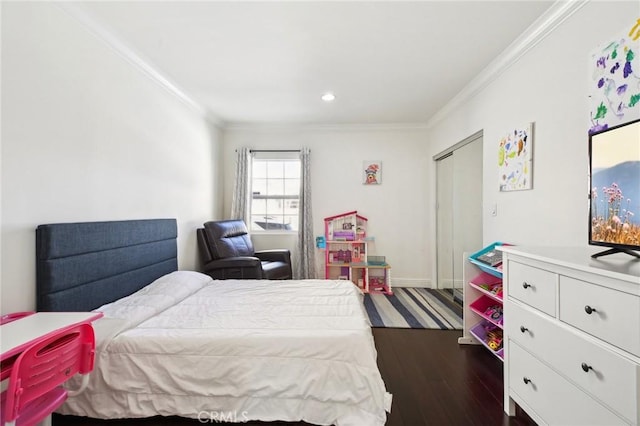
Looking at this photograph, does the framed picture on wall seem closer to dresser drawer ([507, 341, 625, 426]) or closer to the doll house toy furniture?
the doll house toy furniture

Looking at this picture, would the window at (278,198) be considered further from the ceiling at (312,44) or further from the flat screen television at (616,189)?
the flat screen television at (616,189)

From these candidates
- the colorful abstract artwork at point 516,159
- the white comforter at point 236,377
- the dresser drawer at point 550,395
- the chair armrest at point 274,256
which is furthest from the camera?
the chair armrest at point 274,256

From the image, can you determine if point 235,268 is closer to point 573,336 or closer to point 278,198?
point 278,198

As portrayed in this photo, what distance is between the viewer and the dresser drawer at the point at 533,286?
119 centimetres

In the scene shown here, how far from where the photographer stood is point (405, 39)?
1996 millimetres

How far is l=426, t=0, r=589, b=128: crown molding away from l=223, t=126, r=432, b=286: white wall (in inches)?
49.2

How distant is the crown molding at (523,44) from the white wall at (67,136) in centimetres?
311

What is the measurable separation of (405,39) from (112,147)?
2.42 metres

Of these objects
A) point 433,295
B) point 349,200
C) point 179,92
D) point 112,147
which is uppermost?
point 179,92

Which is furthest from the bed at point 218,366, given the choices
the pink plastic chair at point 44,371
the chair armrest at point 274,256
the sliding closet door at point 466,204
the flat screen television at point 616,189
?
the sliding closet door at point 466,204

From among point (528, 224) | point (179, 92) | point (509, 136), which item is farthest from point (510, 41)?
point (179, 92)

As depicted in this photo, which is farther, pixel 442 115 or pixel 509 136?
pixel 442 115

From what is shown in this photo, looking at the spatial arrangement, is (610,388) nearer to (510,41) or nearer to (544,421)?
(544,421)

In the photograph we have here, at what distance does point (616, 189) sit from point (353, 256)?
3077 mm
